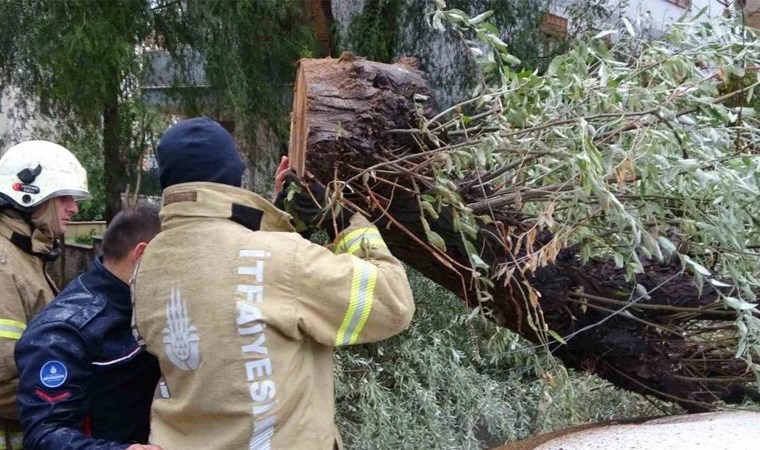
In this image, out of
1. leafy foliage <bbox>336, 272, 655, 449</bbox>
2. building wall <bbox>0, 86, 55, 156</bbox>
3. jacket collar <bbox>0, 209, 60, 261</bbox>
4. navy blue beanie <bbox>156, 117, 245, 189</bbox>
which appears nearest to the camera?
navy blue beanie <bbox>156, 117, 245, 189</bbox>

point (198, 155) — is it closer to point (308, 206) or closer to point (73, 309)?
point (308, 206)

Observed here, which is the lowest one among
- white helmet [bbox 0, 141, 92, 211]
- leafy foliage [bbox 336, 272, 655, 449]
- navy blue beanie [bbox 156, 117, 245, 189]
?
leafy foliage [bbox 336, 272, 655, 449]

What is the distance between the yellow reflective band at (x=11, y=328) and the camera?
9.12 ft

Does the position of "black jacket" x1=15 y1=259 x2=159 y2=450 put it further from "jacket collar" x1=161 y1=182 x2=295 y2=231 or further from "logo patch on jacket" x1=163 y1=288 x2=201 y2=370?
"jacket collar" x1=161 y1=182 x2=295 y2=231

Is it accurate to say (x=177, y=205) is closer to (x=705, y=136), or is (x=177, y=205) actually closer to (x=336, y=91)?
(x=336, y=91)

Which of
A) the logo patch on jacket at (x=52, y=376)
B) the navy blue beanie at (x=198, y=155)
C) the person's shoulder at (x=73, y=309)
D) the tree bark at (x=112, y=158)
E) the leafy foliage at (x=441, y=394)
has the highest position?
the navy blue beanie at (x=198, y=155)

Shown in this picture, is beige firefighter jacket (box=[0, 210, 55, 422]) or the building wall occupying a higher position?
beige firefighter jacket (box=[0, 210, 55, 422])

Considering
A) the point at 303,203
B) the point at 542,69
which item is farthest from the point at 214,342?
the point at 542,69

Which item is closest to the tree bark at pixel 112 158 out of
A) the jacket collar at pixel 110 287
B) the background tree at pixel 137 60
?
the background tree at pixel 137 60

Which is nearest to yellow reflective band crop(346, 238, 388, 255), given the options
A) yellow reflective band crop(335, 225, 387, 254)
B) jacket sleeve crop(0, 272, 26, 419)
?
yellow reflective band crop(335, 225, 387, 254)

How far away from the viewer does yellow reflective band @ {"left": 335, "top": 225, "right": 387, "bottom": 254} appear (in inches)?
95.0

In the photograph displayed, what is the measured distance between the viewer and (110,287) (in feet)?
8.68

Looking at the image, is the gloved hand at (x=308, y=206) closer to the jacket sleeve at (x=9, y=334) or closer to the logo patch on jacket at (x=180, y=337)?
the logo patch on jacket at (x=180, y=337)

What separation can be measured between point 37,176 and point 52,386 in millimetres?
1042
